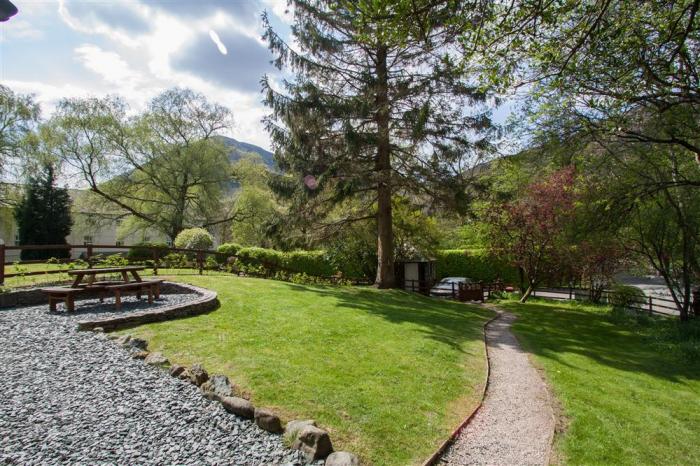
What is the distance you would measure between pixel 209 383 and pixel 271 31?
13.3 m

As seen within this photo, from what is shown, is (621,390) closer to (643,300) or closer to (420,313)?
(420,313)

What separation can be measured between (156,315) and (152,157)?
24.8 meters

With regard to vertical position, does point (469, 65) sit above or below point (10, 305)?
above

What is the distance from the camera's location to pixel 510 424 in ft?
15.9

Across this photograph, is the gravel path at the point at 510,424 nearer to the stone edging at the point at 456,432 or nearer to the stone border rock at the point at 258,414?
the stone edging at the point at 456,432

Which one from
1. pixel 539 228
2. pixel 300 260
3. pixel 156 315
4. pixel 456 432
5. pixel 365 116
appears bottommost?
pixel 456 432

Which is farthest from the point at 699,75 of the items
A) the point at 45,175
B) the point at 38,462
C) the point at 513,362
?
the point at 45,175

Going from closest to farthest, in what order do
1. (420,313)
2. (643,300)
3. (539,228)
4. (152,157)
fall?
(420,313) < (539,228) < (643,300) < (152,157)

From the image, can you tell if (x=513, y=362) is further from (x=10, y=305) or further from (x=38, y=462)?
(x=10, y=305)

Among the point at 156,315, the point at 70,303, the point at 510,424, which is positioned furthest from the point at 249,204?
the point at 510,424

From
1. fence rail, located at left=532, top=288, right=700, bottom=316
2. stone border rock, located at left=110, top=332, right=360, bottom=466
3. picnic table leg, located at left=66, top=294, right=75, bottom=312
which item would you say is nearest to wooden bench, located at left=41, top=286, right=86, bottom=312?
picnic table leg, located at left=66, top=294, right=75, bottom=312

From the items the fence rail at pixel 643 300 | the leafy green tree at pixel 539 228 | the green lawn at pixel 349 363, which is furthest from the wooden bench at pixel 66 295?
the fence rail at pixel 643 300

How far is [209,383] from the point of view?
4.84m

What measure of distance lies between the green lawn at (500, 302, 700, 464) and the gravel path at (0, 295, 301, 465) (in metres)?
3.51
